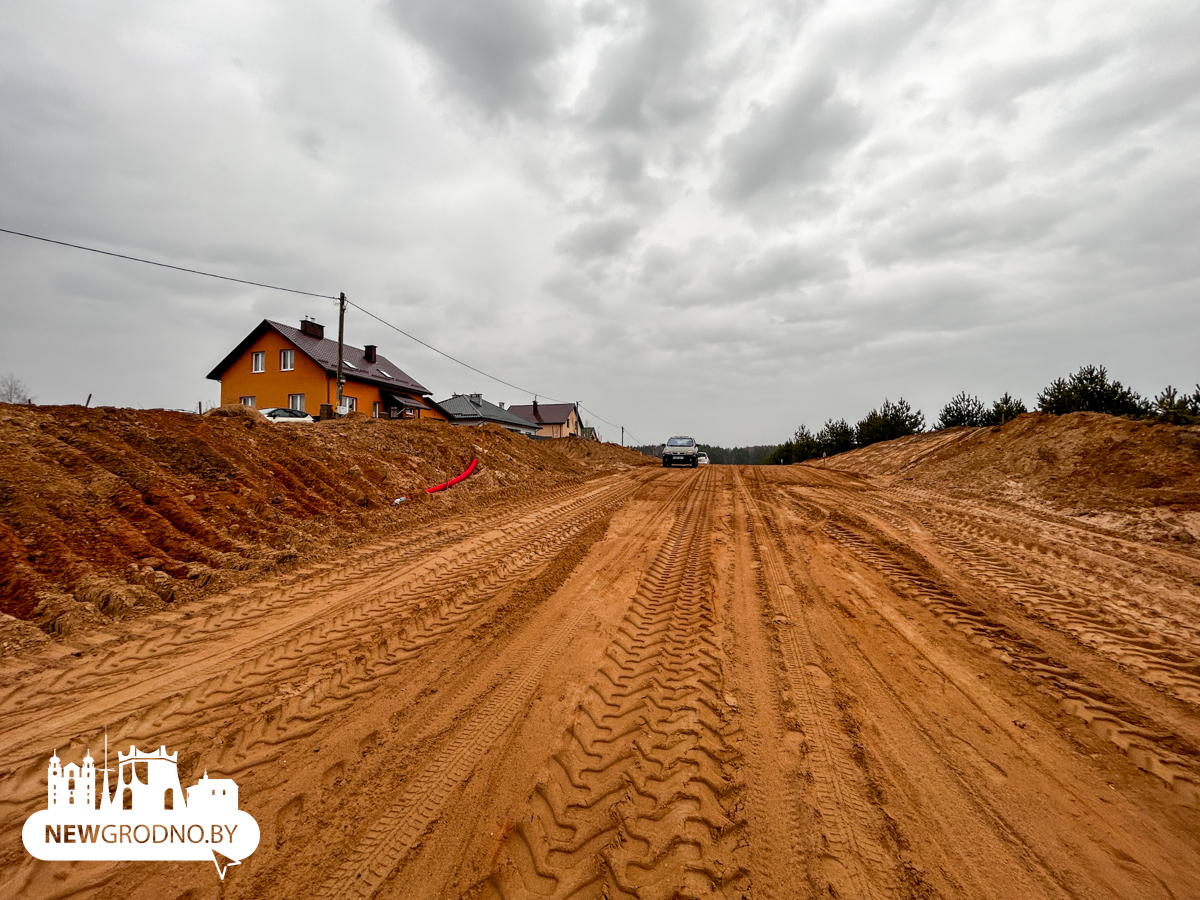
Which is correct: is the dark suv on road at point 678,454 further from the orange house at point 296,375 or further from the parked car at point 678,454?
the orange house at point 296,375

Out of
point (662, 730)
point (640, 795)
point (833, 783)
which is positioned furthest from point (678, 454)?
point (640, 795)

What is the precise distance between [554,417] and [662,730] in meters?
61.1

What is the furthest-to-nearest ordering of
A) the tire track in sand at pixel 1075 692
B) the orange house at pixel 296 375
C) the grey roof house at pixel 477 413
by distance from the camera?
1. the grey roof house at pixel 477 413
2. the orange house at pixel 296 375
3. the tire track in sand at pixel 1075 692

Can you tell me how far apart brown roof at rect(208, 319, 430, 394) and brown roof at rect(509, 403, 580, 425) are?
27503 mm

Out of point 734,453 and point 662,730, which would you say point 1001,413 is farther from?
point 734,453

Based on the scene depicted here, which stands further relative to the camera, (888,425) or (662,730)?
(888,425)

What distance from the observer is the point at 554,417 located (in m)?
63.7

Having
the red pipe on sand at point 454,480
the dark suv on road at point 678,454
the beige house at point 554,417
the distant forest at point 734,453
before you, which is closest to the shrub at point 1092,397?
the dark suv on road at point 678,454

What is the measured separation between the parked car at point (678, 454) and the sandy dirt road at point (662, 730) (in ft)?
66.7

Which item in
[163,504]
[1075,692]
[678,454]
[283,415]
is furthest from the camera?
[678,454]

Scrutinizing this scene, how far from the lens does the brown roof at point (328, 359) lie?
95.0ft

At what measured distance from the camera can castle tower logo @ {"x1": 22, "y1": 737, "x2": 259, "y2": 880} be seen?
8.16 ft

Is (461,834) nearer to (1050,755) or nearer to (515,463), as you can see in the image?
(1050,755)

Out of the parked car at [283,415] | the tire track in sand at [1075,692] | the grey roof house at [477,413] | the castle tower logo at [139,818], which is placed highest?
the grey roof house at [477,413]
